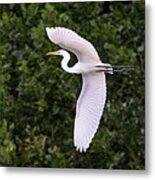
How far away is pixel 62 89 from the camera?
2.37m

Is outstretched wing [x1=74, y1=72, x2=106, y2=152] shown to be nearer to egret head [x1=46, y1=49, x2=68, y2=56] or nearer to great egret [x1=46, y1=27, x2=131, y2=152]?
great egret [x1=46, y1=27, x2=131, y2=152]

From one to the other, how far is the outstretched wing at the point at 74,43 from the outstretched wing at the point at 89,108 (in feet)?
0.25

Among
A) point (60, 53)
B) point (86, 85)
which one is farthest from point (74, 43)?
point (86, 85)

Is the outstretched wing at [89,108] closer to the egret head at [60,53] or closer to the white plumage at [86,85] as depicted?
the white plumage at [86,85]

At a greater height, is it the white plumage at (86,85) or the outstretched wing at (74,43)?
the outstretched wing at (74,43)

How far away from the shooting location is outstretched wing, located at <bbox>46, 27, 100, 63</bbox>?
235 centimetres

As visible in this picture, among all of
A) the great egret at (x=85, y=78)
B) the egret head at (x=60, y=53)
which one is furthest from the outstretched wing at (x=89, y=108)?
the egret head at (x=60, y=53)

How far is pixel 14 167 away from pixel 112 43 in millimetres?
691

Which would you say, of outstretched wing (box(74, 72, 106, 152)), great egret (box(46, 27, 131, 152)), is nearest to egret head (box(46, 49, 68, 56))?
great egret (box(46, 27, 131, 152))

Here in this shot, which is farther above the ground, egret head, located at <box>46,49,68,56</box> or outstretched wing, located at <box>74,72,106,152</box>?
egret head, located at <box>46,49,68,56</box>

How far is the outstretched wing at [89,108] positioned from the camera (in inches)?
92.6

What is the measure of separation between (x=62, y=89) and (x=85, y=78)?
0.11m

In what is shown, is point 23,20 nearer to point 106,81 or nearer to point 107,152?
point 106,81

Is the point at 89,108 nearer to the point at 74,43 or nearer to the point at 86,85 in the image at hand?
the point at 86,85
